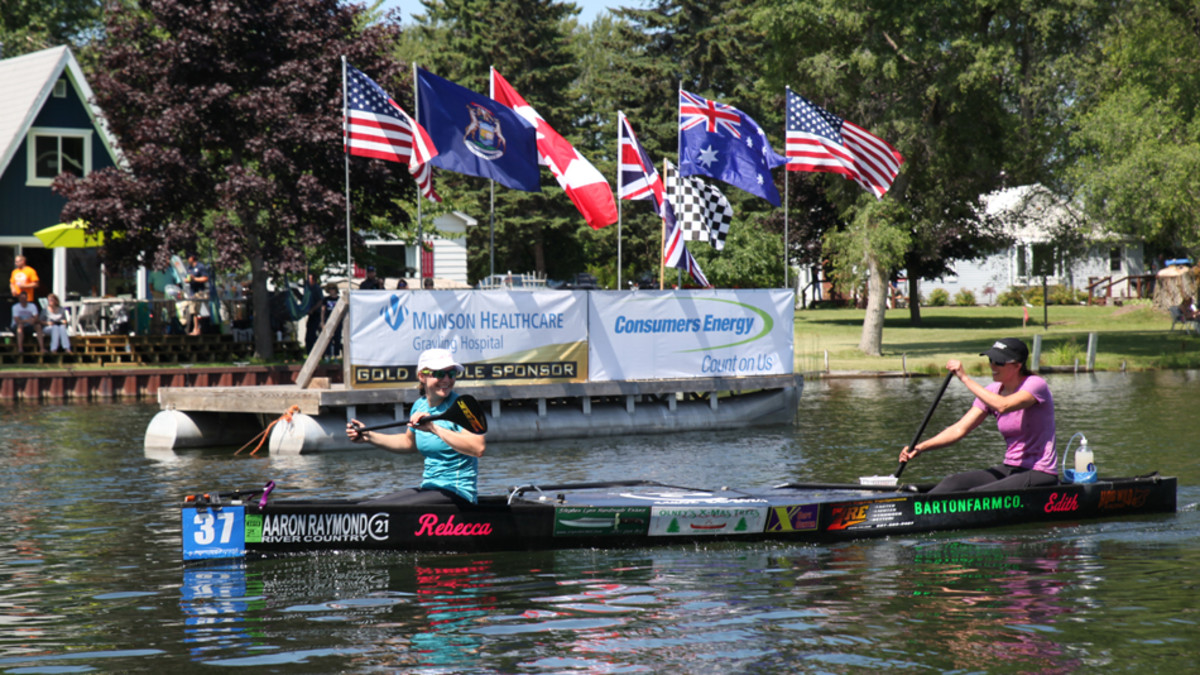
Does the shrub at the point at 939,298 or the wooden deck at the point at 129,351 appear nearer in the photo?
the wooden deck at the point at 129,351

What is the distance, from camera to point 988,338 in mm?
42969

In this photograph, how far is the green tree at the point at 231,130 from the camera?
29.0 meters

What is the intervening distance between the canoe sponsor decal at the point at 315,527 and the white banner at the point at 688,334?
410 inches

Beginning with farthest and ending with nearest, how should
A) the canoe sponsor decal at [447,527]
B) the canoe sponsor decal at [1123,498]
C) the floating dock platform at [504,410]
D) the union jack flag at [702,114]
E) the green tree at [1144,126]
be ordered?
the green tree at [1144,126], the union jack flag at [702,114], the floating dock platform at [504,410], the canoe sponsor decal at [1123,498], the canoe sponsor decal at [447,527]

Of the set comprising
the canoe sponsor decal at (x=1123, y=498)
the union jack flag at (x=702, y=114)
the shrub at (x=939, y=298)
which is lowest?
the canoe sponsor decal at (x=1123, y=498)

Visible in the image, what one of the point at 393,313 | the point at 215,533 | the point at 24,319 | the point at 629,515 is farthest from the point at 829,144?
the point at 24,319

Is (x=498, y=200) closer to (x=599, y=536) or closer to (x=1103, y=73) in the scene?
(x=1103, y=73)

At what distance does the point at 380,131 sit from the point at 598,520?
406 inches

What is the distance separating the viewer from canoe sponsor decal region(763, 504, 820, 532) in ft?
38.0

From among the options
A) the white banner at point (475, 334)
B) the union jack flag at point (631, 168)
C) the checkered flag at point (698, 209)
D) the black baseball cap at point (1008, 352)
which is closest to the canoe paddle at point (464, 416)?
the black baseball cap at point (1008, 352)

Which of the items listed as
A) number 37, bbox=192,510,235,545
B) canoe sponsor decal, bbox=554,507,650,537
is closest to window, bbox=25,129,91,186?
number 37, bbox=192,510,235,545

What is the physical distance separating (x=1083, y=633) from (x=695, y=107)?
588 inches

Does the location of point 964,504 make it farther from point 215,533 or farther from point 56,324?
point 56,324

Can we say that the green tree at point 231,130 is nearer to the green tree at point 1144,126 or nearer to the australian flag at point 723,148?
the australian flag at point 723,148
